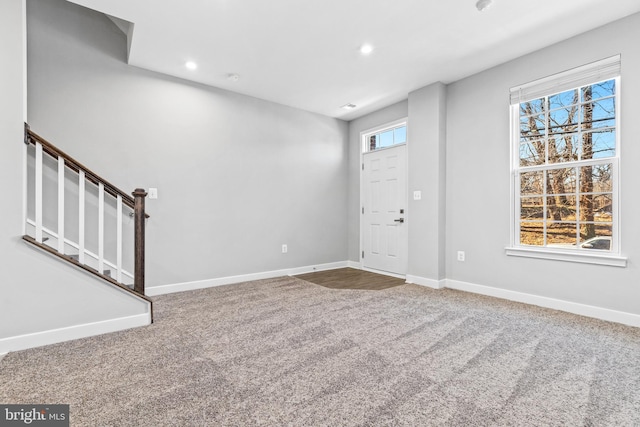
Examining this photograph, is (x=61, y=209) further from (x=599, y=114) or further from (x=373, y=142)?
(x=599, y=114)

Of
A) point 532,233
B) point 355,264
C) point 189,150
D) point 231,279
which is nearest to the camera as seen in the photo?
point 532,233

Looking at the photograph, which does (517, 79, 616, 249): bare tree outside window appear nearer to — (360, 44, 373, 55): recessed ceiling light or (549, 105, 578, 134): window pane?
(549, 105, 578, 134): window pane

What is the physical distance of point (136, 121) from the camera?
131 inches

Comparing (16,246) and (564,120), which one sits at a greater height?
(564,120)

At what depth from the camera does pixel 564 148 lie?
2.97 meters

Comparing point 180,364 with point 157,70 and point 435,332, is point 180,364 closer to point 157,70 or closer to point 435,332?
point 435,332

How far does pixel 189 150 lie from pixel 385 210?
9.69 feet

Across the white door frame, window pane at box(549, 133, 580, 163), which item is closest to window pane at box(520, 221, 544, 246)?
window pane at box(549, 133, 580, 163)

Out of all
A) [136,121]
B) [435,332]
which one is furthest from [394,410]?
[136,121]

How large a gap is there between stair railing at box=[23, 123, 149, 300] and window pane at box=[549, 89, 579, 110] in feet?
13.4

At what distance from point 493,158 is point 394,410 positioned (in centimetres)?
301

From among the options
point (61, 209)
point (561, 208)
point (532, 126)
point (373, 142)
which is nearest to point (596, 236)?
point (561, 208)

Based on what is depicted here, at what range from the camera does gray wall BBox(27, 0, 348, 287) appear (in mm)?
2980

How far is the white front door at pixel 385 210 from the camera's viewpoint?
4.49 meters
